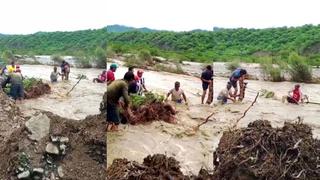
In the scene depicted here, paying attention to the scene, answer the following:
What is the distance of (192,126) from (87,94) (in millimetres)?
2705

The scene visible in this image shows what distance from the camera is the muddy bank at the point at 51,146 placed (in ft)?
13.7

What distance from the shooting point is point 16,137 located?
4.24 metres

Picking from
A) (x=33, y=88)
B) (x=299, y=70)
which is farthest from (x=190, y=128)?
(x=299, y=70)

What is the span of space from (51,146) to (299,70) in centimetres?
1126

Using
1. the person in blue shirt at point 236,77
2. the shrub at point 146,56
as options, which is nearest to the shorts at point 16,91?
the person in blue shirt at point 236,77

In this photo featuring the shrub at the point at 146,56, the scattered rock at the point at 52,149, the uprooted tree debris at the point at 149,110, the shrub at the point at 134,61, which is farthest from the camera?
the shrub at the point at 146,56

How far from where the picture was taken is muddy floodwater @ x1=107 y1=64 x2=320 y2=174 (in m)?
5.45

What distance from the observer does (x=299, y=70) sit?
47.4ft

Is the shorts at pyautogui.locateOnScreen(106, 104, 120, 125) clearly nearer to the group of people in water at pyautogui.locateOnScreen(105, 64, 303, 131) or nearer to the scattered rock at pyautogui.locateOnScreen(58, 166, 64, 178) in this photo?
the group of people in water at pyautogui.locateOnScreen(105, 64, 303, 131)

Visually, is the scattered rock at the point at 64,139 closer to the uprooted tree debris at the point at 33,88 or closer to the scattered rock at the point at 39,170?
the scattered rock at the point at 39,170

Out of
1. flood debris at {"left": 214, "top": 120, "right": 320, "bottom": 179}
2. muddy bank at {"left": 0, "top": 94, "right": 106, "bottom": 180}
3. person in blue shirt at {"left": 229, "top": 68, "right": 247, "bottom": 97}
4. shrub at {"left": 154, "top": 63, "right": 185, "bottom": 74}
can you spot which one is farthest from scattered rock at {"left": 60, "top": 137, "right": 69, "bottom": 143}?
shrub at {"left": 154, "top": 63, "right": 185, "bottom": 74}

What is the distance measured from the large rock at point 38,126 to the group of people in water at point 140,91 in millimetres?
524

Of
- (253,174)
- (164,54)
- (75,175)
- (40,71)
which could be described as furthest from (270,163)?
(164,54)

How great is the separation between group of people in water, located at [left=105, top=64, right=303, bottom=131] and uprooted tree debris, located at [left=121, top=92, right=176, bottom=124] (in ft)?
0.37
